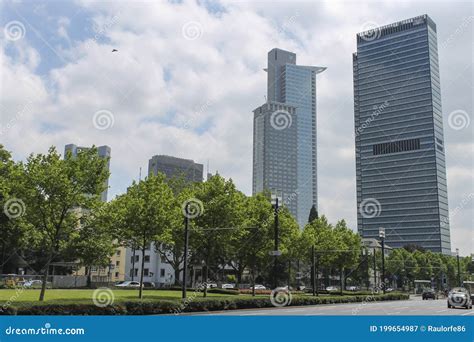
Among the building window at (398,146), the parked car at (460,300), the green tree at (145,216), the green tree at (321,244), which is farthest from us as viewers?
the building window at (398,146)

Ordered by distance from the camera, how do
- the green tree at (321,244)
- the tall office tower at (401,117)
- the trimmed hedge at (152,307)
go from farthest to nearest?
the tall office tower at (401,117)
the green tree at (321,244)
the trimmed hedge at (152,307)

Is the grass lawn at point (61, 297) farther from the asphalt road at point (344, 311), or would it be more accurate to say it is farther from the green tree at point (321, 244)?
the green tree at point (321, 244)

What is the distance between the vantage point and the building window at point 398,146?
14475cm

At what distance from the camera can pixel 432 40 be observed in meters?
149

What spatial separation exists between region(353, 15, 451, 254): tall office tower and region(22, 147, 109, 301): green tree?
10771 cm

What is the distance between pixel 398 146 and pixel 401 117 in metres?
9.05

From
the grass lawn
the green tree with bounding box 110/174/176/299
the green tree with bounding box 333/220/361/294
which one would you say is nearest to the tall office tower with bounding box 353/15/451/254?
the green tree with bounding box 333/220/361/294

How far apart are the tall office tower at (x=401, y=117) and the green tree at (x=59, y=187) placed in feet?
353

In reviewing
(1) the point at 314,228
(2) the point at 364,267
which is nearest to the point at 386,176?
(2) the point at 364,267

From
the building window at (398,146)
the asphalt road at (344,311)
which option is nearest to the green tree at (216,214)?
the asphalt road at (344,311)

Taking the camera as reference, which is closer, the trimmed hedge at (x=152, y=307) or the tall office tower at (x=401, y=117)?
the trimmed hedge at (x=152, y=307)

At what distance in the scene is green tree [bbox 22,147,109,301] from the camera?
27984 mm

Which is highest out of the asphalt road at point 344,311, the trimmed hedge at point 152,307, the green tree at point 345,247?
the green tree at point 345,247

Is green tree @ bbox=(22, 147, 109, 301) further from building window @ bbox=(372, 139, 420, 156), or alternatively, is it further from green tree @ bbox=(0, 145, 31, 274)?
building window @ bbox=(372, 139, 420, 156)
